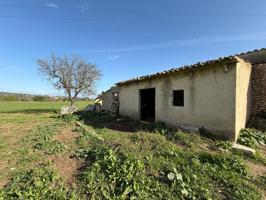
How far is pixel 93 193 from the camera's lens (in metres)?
3.96

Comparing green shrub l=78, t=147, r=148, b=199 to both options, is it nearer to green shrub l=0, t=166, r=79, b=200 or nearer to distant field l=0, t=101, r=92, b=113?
green shrub l=0, t=166, r=79, b=200

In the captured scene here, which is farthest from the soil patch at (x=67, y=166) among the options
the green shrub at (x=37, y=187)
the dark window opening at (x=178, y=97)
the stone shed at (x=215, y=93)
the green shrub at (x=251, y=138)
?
the green shrub at (x=251, y=138)

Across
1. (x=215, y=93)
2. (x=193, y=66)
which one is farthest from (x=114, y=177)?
(x=193, y=66)

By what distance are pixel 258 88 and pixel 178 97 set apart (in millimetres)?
3784

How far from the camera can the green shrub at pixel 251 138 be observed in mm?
6789

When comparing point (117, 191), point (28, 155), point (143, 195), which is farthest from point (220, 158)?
point (28, 155)

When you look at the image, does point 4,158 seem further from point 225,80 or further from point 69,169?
point 225,80

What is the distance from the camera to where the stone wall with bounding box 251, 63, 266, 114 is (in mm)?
8750

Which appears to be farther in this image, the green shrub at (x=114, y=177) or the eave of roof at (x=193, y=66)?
the eave of roof at (x=193, y=66)

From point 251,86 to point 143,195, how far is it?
8017 mm

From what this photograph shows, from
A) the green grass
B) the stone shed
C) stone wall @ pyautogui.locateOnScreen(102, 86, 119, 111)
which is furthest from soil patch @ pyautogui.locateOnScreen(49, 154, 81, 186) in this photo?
stone wall @ pyautogui.locateOnScreen(102, 86, 119, 111)

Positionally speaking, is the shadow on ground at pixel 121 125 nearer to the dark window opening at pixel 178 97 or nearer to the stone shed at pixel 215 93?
the stone shed at pixel 215 93

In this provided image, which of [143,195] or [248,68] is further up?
A: [248,68]

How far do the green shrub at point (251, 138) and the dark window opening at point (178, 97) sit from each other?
2887 millimetres
